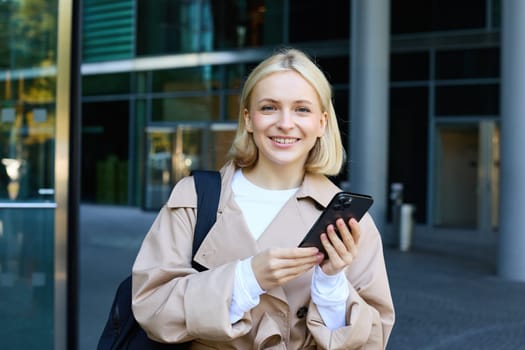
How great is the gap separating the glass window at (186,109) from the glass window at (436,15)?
5753mm

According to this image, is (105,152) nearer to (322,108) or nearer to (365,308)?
(322,108)

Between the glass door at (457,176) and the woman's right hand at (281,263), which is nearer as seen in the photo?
the woman's right hand at (281,263)

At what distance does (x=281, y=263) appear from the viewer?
5.26 ft

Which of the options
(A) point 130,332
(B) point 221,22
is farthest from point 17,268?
(B) point 221,22

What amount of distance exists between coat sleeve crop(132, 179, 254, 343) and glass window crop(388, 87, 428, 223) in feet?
45.8

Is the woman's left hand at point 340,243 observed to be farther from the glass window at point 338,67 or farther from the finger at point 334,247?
the glass window at point 338,67

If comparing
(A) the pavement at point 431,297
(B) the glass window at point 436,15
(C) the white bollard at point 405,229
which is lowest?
(A) the pavement at point 431,297

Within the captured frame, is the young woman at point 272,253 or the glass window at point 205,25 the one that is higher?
the glass window at point 205,25

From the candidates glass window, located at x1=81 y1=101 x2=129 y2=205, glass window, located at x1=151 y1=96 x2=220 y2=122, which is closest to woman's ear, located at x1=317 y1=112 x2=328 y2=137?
glass window, located at x1=151 y1=96 x2=220 y2=122

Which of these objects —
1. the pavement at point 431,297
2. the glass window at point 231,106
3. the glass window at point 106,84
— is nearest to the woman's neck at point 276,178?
the pavement at point 431,297

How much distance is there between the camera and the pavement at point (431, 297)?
18.7 ft

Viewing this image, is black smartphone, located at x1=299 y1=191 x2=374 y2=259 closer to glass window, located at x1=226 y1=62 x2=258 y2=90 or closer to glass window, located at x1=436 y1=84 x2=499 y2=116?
glass window, located at x1=436 y1=84 x2=499 y2=116

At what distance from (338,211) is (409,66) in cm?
1455

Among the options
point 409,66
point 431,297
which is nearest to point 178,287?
point 431,297
